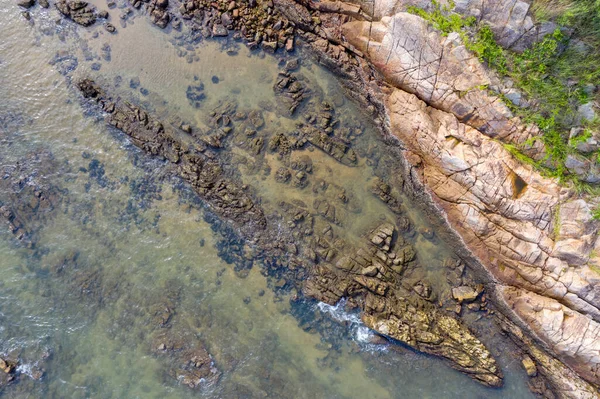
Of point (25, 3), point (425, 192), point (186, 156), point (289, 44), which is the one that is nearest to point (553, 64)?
point (425, 192)

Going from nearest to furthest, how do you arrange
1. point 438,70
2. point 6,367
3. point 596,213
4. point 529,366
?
point 596,213 < point 438,70 < point 6,367 < point 529,366

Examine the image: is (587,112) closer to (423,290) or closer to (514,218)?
(514,218)

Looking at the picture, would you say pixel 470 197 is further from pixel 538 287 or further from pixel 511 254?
pixel 538 287

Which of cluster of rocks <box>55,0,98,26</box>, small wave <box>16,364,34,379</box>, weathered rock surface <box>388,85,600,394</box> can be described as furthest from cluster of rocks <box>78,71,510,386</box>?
small wave <box>16,364,34,379</box>

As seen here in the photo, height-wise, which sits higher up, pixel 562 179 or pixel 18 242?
pixel 562 179

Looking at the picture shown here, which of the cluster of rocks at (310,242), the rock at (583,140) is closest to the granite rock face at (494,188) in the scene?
the rock at (583,140)

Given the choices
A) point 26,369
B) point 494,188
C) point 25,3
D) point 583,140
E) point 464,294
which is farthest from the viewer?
point 25,3

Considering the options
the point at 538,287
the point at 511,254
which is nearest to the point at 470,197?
the point at 511,254
